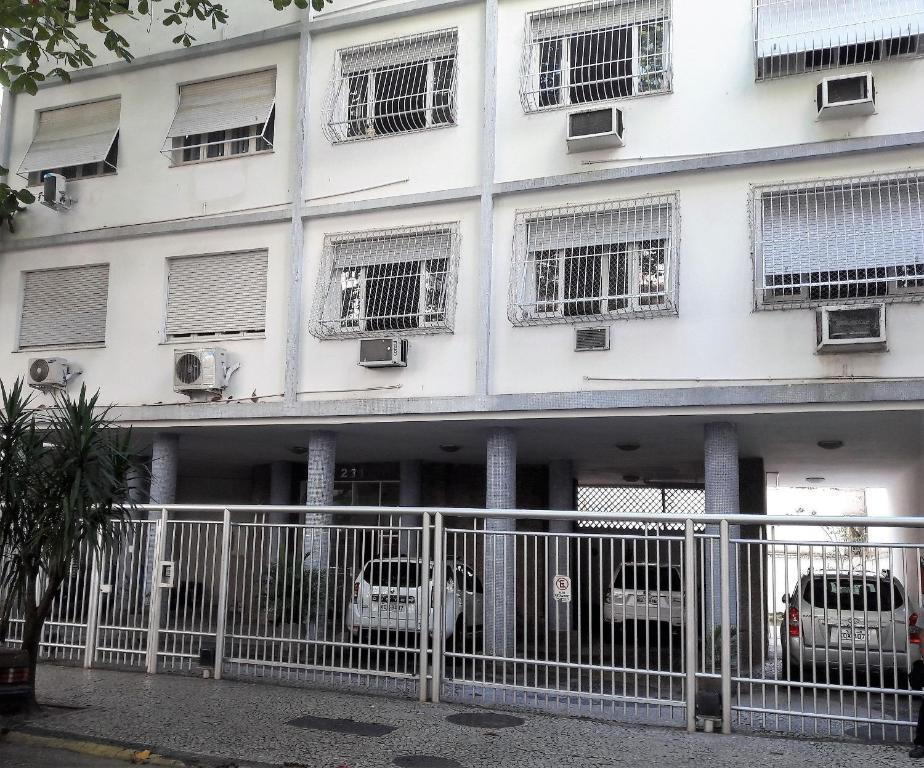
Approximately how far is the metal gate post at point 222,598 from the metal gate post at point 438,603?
2414 mm

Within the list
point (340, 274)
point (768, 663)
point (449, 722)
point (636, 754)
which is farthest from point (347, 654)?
point (340, 274)

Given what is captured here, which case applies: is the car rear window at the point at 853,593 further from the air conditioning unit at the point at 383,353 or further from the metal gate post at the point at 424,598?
the air conditioning unit at the point at 383,353

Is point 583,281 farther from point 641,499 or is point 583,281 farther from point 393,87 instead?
point 641,499

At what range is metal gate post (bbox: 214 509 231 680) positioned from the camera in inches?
414

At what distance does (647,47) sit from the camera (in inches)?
525

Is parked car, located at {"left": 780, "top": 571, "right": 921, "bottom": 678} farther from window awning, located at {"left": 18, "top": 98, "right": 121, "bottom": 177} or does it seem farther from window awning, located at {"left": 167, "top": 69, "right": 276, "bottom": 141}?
window awning, located at {"left": 18, "top": 98, "right": 121, "bottom": 177}

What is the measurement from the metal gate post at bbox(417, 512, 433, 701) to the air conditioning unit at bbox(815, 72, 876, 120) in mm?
7039

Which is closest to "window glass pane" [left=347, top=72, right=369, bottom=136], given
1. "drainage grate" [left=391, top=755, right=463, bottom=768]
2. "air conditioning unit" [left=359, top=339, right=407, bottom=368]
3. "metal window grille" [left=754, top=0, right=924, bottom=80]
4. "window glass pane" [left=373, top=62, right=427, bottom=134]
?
"window glass pane" [left=373, top=62, right=427, bottom=134]

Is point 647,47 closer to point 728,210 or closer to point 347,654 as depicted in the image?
point 728,210

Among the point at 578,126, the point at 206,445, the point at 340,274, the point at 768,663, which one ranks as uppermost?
the point at 578,126

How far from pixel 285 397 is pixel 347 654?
5.38 metres

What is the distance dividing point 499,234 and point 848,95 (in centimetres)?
470

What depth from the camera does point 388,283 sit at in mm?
14172

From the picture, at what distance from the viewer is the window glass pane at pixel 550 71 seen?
1377 cm
